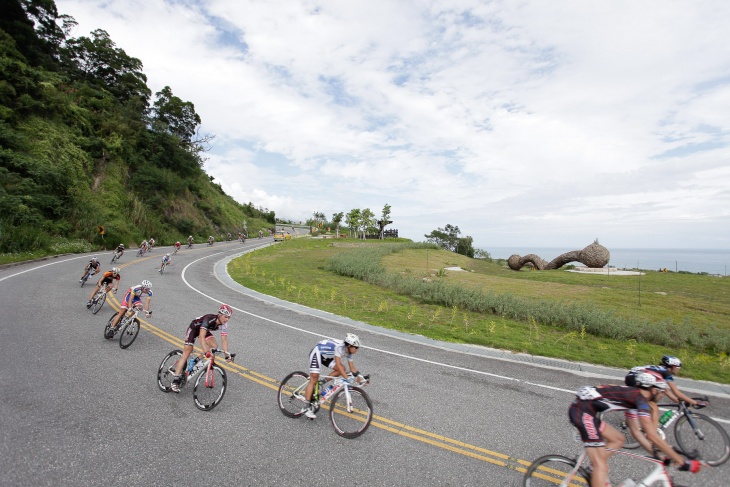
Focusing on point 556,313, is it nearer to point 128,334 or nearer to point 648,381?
point 648,381

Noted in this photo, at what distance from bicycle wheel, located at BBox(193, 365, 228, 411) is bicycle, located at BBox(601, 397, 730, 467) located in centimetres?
768

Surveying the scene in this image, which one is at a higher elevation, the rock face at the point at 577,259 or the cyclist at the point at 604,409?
the rock face at the point at 577,259

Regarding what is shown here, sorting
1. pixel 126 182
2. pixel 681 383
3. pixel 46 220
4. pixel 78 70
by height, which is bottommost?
pixel 681 383

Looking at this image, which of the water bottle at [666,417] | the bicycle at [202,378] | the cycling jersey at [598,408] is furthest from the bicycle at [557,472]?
the bicycle at [202,378]

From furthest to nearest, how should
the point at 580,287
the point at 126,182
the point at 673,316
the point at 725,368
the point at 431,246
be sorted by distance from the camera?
1. the point at 431,246
2. the point at 126,182
3. the point at 580,287
4. the point at 673,316
5. the point at 725,368

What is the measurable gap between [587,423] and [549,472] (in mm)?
998

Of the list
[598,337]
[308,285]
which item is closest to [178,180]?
[308,285]

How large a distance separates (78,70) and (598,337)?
6698 centimetres

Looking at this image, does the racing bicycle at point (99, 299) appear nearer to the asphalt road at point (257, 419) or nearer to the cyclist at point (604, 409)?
the asphalt road at point (257, 419)

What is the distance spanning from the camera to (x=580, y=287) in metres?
24.8

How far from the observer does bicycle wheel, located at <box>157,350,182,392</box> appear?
7219 mm

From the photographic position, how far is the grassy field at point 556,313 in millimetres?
11758

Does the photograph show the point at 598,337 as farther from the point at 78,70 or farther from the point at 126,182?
the point at 78,70

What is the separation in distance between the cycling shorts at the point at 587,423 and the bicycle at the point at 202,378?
581 cm
